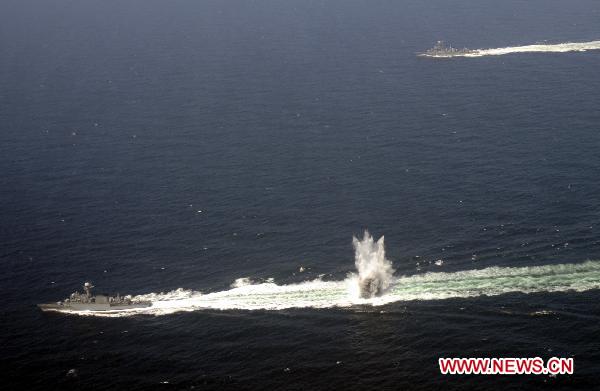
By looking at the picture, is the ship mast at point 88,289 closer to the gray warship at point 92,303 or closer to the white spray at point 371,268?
the gray warship at point 92,303

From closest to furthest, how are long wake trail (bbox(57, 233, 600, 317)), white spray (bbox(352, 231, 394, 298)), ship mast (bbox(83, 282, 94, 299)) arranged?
long wake trail (bbox(57, 233, 600, 317))
white spray (bbox(352, 231, 394, 298))
ship mast (bbox(83, 282, 94, 299))

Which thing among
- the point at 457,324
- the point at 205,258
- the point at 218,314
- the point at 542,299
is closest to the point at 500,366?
the point at 457,324

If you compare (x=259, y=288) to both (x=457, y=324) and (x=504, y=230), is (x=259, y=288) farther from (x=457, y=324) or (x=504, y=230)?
(x=504, y=230)

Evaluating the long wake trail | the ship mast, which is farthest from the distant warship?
the ship mast

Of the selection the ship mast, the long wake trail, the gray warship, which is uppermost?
the ship mast

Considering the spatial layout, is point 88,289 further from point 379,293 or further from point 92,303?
point 379,293

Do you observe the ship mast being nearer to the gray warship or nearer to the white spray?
the gray warship

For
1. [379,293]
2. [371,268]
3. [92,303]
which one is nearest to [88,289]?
[92,303]
